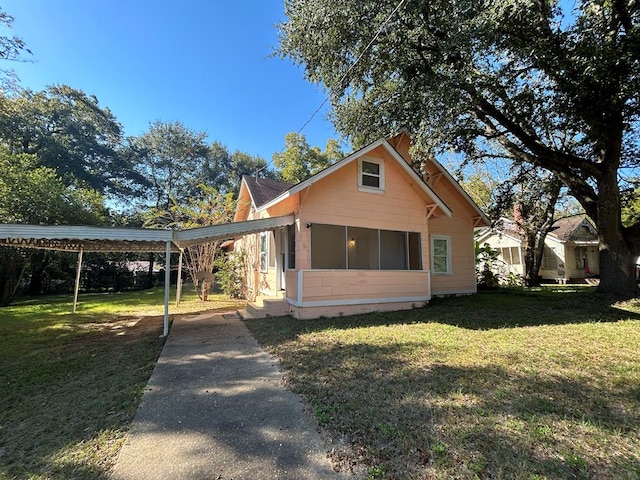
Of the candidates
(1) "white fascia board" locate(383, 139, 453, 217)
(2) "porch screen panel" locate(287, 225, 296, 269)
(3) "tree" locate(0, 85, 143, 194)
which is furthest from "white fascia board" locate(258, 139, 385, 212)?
(3) "tree" locate(0, 85, 143, 194)

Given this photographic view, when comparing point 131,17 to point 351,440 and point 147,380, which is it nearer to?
point 147,380

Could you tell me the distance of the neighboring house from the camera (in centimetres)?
2008

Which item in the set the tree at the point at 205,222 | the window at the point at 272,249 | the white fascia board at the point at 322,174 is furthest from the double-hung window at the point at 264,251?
the white fascia board at the point at 322,174

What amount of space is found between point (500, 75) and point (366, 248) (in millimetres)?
6874

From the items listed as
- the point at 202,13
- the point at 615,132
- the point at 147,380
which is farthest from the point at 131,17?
the point at 615,132

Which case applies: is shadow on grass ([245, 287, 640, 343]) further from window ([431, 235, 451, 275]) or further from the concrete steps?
window ([431, 235, 451, 275])

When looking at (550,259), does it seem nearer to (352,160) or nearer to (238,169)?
(352,160)

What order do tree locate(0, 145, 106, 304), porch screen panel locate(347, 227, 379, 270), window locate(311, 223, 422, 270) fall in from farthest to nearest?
tree locate(0, 145, 106, 304), porch screen panel locate(347, 227, 379, 270), window locate(311, 223, 422, 270)

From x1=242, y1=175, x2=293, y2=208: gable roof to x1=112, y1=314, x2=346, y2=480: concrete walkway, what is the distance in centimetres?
833

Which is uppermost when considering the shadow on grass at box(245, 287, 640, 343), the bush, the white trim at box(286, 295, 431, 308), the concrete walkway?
the bush

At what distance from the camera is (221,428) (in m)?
3.04

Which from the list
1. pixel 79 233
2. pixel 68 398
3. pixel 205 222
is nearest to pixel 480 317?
pixel 68 398

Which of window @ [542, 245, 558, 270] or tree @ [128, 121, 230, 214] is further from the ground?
tree @ [128, 121, 230, 214]

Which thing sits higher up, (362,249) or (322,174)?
(322,174)
